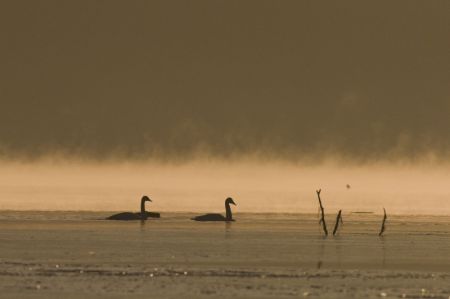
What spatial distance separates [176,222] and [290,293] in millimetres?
36433

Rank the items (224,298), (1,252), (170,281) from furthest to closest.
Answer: (1,252) → (170,281) → (224,298)

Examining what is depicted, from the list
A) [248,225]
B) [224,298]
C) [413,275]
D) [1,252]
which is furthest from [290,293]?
[248,225]

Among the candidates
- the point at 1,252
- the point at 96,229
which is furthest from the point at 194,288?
the point at 96,229

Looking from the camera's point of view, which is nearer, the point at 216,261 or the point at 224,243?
the point at 216,261

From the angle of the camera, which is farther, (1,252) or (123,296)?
(1,252)

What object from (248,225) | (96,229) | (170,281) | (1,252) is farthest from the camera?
(248,225)

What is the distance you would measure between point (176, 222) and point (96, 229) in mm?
9968

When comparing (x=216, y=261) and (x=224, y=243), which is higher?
(x=224, y=243)

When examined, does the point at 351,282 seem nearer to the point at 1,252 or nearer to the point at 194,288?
the point at 194,288

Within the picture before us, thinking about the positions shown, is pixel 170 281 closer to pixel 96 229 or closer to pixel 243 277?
pixel 243 277

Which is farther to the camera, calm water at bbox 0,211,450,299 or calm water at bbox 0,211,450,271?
calm water at bbox 0,211,450,271

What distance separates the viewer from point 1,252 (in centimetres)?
5122

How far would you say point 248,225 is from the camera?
7431 centimetres

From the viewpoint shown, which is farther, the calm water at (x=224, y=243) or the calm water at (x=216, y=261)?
the calm water at (x=224, y=243)
